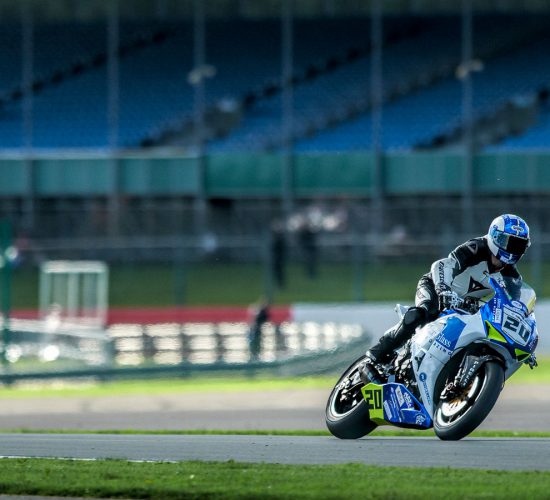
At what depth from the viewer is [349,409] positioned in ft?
35.9

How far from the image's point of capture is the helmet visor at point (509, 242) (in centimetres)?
1002

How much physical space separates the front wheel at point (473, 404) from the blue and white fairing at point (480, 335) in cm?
16

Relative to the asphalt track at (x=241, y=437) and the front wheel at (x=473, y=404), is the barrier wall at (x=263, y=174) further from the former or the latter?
the front wheel at (x=473, y=404)

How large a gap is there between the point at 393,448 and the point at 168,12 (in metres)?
28.5

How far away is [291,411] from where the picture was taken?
17.9 meters

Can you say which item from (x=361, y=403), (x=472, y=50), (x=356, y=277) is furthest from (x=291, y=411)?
(x=472, y=50)

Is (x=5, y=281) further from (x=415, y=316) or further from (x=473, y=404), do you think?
(x=473, y=404)

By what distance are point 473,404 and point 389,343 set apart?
982 mm

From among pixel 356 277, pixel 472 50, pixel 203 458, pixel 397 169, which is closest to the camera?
pixel 203 458

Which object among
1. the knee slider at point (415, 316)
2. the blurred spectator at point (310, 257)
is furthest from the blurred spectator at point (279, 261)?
the knee slider at point (415, 316)

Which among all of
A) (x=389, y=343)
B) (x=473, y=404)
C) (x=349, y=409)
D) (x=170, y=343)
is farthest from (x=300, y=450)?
(x=170, y=343)

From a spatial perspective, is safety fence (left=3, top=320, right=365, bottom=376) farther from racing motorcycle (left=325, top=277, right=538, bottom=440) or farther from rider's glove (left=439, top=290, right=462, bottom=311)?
rider's glove (left=439, top=290, right=462, bottom=311)

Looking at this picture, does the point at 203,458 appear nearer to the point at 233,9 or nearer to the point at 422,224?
the point at 422,224

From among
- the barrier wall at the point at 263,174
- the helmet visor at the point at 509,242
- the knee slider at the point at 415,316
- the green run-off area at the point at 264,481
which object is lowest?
the green run-off area at the point at 264,481
